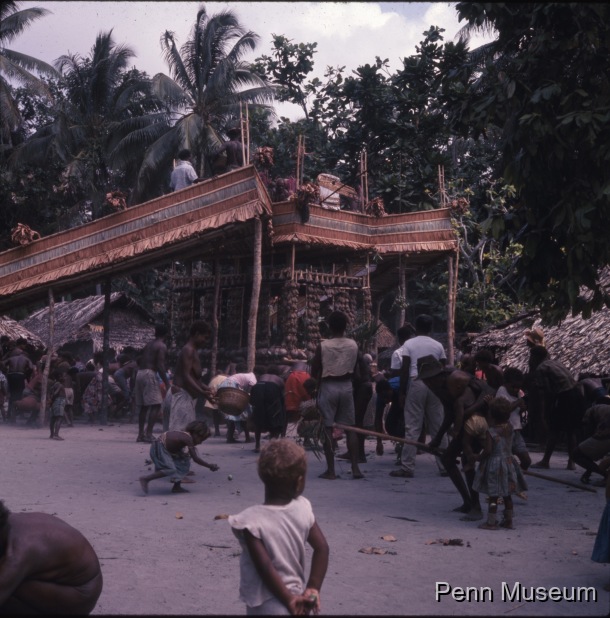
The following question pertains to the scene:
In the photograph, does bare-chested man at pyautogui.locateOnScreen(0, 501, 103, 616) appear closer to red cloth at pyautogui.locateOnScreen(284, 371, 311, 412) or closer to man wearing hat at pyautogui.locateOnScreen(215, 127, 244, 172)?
red cloth at pyautogui.locateOnScreen(284, 371, 311, 412)

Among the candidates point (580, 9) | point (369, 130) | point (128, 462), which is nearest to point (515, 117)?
point (580, 9)

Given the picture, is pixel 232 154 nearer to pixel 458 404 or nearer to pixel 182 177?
pixel 182 177

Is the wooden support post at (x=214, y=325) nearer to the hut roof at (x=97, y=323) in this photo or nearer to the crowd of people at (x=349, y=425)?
the crowd of people at (x=349, y=425)

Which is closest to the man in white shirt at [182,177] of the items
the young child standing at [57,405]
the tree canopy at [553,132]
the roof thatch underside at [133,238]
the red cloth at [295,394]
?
the roof thatch underside at [133,238]

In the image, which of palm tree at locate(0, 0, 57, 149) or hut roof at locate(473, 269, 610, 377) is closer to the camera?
hut roof at locate(473, 269, 610, 377)

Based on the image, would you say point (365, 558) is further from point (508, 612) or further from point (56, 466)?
point (56, 466)

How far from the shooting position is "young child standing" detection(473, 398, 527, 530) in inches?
280

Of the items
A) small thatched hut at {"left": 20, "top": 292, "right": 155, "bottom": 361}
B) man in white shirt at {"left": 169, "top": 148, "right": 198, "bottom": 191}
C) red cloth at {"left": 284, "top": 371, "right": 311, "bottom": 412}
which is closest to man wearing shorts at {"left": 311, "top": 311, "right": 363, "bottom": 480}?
red cloth at {"left": 284, "top": 371, "right": 311, "bottom": 412}

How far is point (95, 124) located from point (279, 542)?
109 ft

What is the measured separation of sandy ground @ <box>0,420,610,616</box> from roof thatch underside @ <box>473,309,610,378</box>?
11.0 feet

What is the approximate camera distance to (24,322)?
1268 inches

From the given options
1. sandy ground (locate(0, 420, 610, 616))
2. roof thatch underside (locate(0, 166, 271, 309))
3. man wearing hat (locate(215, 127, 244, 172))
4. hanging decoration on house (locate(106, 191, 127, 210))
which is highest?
man wearing hat (locate(215, 127, 244, 172))

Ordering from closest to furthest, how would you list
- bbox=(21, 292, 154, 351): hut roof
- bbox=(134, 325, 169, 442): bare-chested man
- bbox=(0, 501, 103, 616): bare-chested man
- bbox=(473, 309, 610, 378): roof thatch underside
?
bbox=(0, 501, 103, 616): bare-chested man
bbox=(134, 325, 169, 442): bare-chested man
bbox=(473, 309, 610, 378): roof thatch underside
bbox=(21, 292, 154, 351): hut roof

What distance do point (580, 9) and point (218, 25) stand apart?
2669 cm
